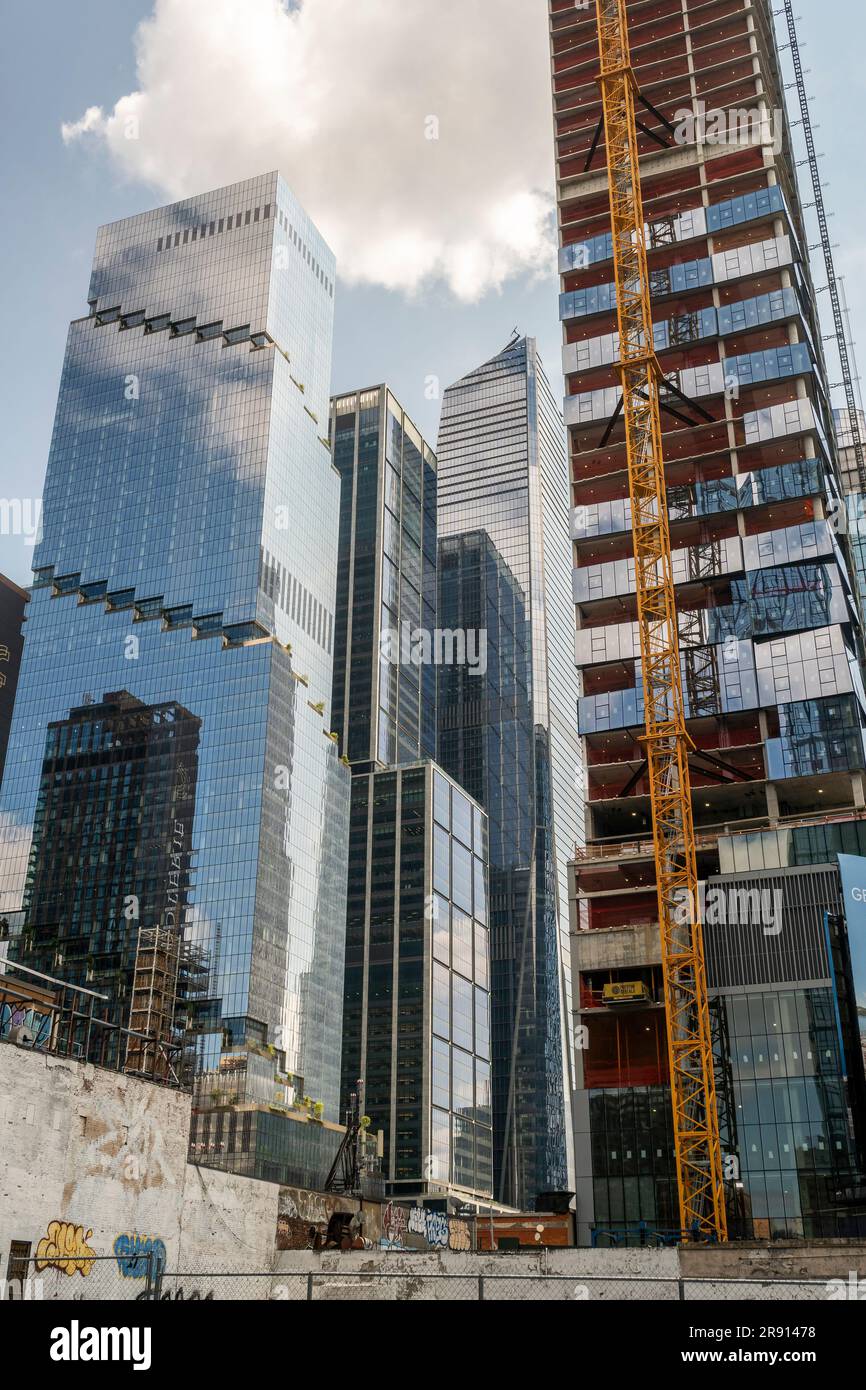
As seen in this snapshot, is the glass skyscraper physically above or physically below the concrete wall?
above

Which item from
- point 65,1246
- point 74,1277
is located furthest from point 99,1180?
point 74,1277

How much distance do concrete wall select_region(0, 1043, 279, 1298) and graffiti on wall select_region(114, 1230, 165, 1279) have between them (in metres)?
0.06

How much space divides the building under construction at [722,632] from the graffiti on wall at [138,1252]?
46048mm

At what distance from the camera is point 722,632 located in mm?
94938

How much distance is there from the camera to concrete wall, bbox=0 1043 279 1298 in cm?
3045

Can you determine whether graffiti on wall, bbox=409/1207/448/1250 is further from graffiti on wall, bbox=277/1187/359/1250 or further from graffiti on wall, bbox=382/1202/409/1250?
graffiti on wall, bbox=277/1187/359/1250

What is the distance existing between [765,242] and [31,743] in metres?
130

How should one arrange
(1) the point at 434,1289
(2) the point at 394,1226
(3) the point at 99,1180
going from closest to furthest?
(3) the point at 99,1180, (1) the point at 434,1289, (2) the point at 394,1226

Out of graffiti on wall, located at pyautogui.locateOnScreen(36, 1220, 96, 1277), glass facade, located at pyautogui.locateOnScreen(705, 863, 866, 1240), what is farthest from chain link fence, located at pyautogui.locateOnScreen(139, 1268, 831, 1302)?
glass facade, located at pyautogui.locateOnScreen(705, 863, 866, 1240)

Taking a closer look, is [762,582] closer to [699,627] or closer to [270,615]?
[699,627]

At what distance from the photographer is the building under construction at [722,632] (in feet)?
244

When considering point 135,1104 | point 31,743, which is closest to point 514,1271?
point 135,1104

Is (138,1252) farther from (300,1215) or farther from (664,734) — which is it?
(664,734)

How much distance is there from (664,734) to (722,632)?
1760cm
